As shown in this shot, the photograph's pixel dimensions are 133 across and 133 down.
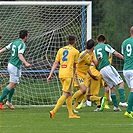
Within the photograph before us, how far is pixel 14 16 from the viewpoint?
19328 mm

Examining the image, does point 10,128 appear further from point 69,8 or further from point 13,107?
point 69,8

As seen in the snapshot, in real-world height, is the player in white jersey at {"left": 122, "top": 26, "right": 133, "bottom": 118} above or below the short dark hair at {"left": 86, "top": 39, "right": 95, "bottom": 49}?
below

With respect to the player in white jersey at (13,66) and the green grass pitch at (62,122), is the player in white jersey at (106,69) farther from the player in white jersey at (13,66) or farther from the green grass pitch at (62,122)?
the player in white jersey at (13,66)

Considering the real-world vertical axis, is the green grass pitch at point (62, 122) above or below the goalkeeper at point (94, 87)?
below

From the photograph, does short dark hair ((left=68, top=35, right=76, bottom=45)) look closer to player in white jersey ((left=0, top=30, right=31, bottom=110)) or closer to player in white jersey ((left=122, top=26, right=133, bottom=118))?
player in white jersey ((left=122, top=26, right=133, bottom=118))

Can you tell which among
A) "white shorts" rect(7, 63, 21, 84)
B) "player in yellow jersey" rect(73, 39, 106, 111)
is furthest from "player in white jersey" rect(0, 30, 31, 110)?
"player in yellow jersey" rect(73, 39, 106, 111)

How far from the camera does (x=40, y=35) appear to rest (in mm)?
19219

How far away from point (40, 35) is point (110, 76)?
3.00 metres

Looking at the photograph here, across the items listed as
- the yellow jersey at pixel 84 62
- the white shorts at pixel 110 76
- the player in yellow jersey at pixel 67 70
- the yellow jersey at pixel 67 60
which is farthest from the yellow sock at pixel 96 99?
the yellow jersey at pixel 67 60

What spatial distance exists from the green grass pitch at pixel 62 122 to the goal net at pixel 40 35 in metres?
1.98

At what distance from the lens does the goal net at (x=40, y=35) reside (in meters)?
19.2

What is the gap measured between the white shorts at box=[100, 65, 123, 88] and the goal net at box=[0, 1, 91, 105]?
228 centimetres

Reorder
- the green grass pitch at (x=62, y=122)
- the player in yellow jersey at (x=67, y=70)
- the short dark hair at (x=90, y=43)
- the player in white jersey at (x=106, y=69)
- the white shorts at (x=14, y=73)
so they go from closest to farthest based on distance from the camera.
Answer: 1. the green grass pitch at (x=62, y=122)
2. the player in yellow jersey at (x=67, y=70)
3. the short dark hair at (x=90, y=43)
4. the player in white jersey at (x=106, y=69)
5. the white shorts at (x=14, y=73)

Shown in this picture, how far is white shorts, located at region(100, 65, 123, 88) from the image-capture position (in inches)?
674
